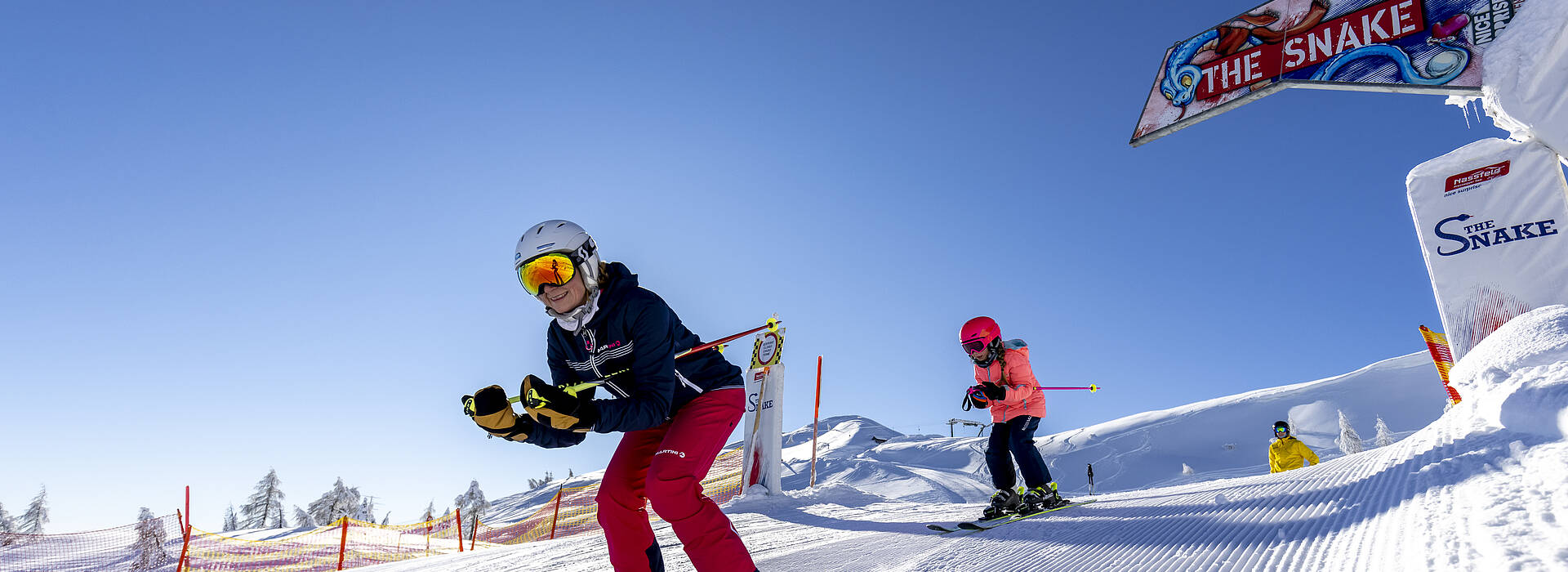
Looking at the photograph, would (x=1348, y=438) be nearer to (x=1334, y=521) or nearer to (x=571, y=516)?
(x=571, y=516)

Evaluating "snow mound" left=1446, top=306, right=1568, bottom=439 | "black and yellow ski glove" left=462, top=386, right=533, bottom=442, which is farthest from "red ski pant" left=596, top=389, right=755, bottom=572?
"snow mound" left=1446, top=306, right=1568, bottom=439

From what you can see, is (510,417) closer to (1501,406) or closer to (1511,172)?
(1501,406)

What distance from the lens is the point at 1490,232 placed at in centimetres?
536

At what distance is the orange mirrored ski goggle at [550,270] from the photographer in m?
3.03

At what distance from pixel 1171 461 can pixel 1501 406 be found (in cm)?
2384

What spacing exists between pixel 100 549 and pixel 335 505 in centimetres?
2230

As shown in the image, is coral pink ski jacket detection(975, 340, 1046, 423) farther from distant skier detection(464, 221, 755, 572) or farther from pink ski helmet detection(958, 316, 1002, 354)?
distant skier detection(464, 221, 755, 572)

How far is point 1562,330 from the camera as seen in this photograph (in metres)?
3.71

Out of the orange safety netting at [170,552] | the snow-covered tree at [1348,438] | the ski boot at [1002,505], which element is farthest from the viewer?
the snow-covered tree at [1348,438]

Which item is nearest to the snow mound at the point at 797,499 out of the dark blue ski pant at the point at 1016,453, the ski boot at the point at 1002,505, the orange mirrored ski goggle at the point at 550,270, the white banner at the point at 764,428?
the white banner at the point at 764,428

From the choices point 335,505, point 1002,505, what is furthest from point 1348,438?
point 335,505

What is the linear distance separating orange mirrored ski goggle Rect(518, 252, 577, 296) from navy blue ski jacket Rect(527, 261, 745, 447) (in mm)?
158

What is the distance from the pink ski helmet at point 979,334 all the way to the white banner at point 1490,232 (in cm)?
342

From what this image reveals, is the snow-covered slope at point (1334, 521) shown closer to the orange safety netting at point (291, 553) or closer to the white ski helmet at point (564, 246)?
the white ski helmet at point (564, 246)
